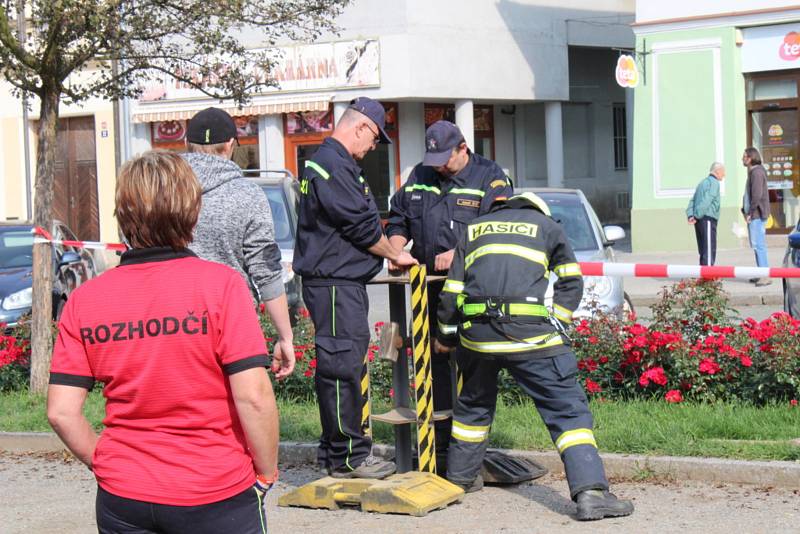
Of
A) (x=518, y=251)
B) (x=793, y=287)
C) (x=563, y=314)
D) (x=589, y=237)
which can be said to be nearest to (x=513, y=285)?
(x=518, y=251)

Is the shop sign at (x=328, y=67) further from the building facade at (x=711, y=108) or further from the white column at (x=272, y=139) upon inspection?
the building facade at (x=711, y=108)

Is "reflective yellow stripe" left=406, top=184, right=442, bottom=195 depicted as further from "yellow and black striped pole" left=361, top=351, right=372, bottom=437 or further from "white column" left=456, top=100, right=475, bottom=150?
"white column" left=456, top=100, right=475, bottom=150

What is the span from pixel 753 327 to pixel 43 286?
553 centimetres

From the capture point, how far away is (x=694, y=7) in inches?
914

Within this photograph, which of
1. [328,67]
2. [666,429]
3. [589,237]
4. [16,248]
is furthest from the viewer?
[328,67]

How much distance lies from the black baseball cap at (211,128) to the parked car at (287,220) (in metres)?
6.45

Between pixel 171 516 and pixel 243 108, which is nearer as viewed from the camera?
pixel 171 516

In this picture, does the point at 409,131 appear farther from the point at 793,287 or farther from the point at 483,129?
the point at 793,287

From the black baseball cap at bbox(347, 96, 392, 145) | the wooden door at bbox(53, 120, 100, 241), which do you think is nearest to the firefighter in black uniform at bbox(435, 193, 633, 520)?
the black baseball cap at bbox(347, 96, 392, 145)

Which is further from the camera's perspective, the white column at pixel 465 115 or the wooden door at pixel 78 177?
the wooden door at pixel 78 177

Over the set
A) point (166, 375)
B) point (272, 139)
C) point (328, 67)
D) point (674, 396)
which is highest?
point (328, 67)

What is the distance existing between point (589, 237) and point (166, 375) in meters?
9.40

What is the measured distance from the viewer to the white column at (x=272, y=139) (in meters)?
29.9

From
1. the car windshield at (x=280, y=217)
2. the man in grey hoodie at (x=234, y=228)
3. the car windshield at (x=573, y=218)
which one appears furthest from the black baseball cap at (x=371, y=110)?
the car windshield at (x=280, y=217)
